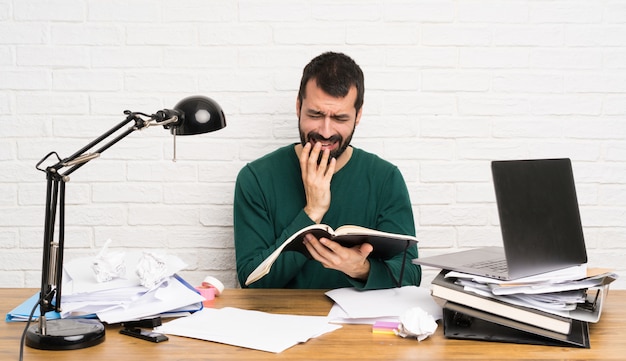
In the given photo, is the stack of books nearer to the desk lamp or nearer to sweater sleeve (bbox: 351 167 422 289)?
sweater sleeve (bbox: 351 167 422 289)

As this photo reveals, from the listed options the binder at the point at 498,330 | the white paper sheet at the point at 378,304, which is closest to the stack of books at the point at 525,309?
the binder at the point at 498,330

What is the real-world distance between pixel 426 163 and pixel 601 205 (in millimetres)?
636

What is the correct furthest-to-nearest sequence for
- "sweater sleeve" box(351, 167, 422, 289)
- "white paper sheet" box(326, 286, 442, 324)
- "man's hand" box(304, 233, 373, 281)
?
"sweater sleeve" box(351, 167, 422, 289), "man's hand" box(304, 233, 373, 281), "white paper sheet" box(326, 286, 442, 324)

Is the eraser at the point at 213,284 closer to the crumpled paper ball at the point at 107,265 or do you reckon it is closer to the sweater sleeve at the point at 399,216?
the crumpled paper ball at the point at 107,265

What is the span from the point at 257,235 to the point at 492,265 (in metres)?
0.80

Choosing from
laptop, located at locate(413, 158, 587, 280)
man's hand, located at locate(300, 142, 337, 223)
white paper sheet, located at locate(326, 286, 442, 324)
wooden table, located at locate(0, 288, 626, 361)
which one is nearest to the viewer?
wooden table, located at locate(0, 288, 626, 361)

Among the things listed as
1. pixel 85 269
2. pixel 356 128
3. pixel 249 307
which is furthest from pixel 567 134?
pixel 85 269

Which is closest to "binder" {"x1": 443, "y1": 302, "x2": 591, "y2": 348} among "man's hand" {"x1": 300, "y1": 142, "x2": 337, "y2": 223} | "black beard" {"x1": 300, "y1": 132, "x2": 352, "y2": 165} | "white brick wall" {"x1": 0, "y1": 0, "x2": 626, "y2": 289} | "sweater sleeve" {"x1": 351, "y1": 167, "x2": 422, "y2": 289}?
"sweater sleeve" {"x1": 351, "y1": 167, "x2": 422, "y2": 289}

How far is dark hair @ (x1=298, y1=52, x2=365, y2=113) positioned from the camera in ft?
6.83

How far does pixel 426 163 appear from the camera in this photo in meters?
2.39

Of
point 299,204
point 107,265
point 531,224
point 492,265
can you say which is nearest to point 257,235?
point 299,204

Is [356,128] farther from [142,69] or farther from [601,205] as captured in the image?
[601,205]

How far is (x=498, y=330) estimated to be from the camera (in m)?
1.43

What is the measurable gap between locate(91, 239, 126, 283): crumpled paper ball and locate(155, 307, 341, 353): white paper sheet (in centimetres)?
18
